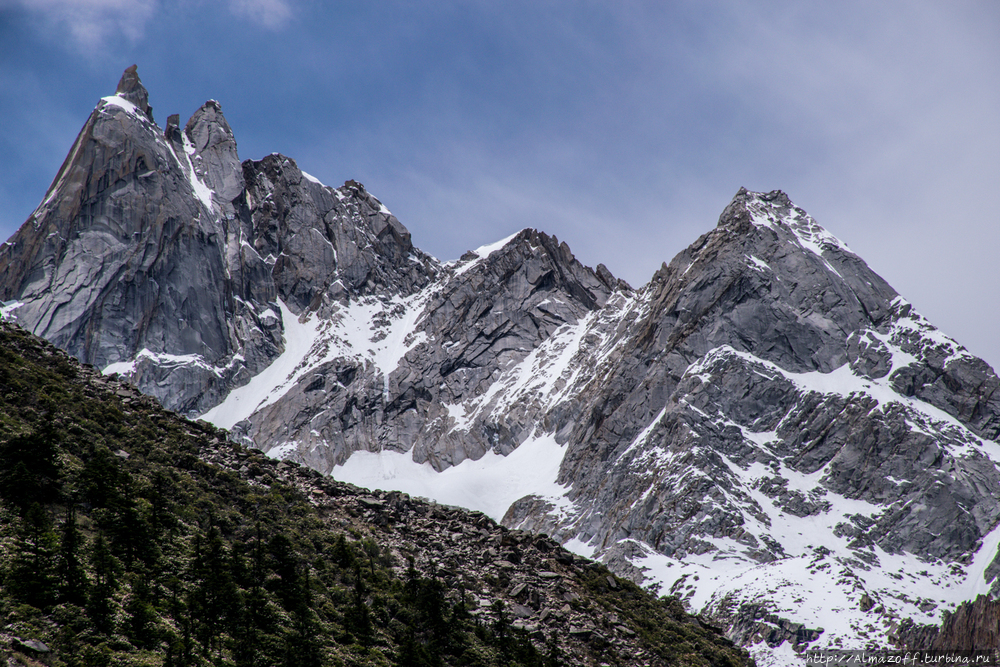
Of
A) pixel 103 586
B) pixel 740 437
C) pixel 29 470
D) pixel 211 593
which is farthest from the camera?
pixel 740 437

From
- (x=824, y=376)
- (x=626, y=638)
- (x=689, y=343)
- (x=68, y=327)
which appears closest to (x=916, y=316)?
(x=824, y=376)

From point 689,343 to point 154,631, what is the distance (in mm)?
142389

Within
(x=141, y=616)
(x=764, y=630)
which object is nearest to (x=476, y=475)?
(x=764, y=630)

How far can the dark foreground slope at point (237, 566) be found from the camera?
18844 mm

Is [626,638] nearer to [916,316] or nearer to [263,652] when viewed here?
[263,652]

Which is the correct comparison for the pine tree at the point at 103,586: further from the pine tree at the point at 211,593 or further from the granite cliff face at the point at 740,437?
the granite cliff face at the point at 740,437

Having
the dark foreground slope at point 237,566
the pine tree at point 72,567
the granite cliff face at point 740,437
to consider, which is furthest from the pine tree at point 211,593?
the granite cliff face at point 740,437

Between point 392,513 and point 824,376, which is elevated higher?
point 824,376

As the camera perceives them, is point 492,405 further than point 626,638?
Yes

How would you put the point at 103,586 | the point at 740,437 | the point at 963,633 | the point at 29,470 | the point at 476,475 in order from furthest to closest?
the point at 476,475 < the point at 740,437 < the point at 963,633 < the point at 29,470 < the point at 103,586

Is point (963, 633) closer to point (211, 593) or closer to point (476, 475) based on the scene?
point (211, 593)

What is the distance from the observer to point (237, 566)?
941 inches

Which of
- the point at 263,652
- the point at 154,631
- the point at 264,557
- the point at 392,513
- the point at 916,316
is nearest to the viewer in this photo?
the point at 154,631

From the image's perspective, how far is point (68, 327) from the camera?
7549 inches
